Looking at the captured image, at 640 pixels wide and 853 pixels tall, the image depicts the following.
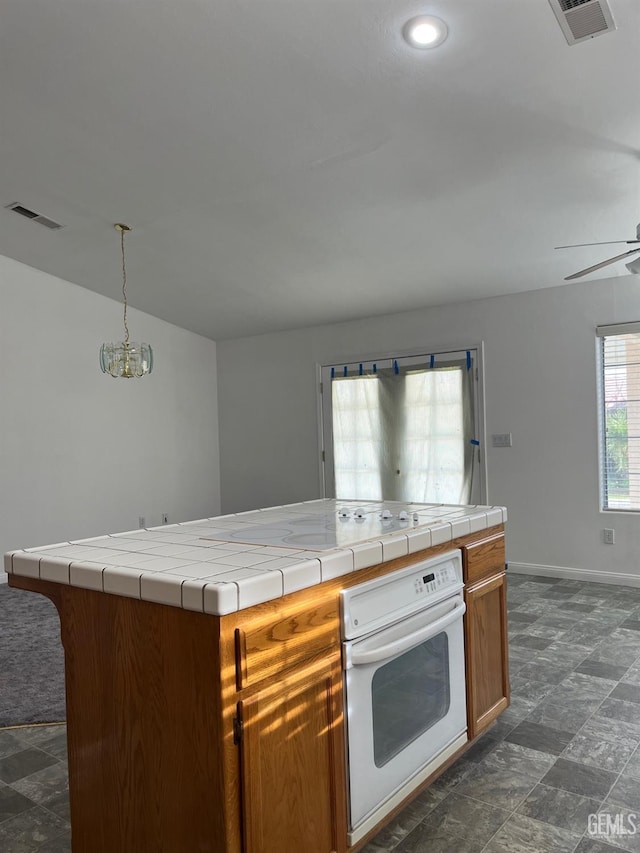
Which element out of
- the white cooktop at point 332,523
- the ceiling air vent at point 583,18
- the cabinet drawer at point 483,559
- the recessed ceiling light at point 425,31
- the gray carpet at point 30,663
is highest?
the recessed ceiling light at point 425,31

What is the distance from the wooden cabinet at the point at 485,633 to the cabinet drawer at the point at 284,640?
77cm

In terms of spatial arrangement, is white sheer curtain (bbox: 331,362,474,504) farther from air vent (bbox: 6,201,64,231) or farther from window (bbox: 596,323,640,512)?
air vent (bbox: 6,201,64,231)

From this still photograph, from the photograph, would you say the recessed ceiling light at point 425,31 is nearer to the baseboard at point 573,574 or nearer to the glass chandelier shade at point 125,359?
the glass chandelier shade at point 125,359

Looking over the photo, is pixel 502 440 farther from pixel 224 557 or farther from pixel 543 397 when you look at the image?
pixel 224 557

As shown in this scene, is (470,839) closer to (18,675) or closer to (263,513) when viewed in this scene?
(263,513)

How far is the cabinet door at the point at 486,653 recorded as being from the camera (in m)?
2.18

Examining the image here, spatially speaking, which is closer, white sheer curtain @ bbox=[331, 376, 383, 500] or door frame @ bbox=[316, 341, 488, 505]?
door frame @ bbox=[316, 341, 488, 505]

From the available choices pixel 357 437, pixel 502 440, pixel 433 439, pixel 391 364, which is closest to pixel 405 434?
pixel 433 439

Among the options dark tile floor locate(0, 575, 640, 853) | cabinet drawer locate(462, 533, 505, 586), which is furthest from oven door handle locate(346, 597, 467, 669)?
dark tile floor locate(0, 575, 640, 853)

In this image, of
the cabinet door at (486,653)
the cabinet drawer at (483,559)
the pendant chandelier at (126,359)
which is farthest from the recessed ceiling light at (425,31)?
the pendant chandelier at (126,359)

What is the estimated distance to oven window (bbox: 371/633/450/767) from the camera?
1749 millimetres

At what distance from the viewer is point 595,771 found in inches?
84.6

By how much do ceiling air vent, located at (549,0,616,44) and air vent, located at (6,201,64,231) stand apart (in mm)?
3482

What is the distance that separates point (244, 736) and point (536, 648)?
253 centimetres
